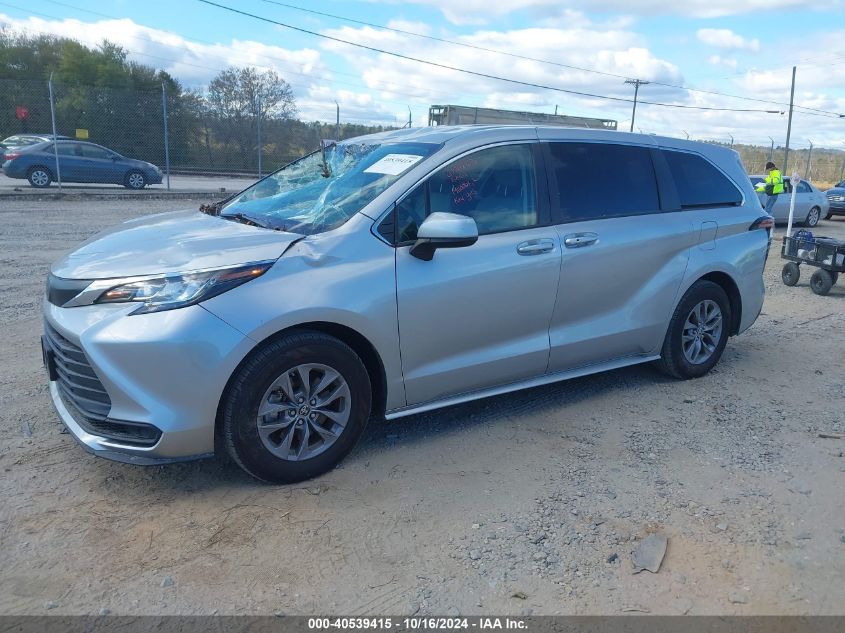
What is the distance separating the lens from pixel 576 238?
441 cm

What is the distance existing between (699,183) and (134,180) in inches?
698

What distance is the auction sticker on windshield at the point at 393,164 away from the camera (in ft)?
13.1

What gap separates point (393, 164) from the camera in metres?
4.06

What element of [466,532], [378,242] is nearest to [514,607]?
[466,532]

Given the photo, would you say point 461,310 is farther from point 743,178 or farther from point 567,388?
point 743,178

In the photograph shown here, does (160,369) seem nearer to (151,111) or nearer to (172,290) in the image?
(172,290)

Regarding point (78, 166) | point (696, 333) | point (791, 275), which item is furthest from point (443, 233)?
point (78, 166)

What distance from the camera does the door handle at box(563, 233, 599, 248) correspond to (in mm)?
4363

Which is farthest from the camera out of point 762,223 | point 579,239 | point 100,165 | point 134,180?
point 134,180

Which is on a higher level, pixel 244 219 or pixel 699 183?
pixel 699 183

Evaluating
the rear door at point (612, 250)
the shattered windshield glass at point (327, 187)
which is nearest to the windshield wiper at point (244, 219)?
the shattered windshield glass at point (327, 187)

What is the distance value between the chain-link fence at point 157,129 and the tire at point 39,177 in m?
0.13

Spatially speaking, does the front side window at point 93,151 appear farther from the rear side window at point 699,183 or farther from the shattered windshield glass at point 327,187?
the rear side window at point 699,183

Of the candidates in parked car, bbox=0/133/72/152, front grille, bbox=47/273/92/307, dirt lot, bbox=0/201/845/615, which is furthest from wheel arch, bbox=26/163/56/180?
front grille, bbox=47/273/92/307
